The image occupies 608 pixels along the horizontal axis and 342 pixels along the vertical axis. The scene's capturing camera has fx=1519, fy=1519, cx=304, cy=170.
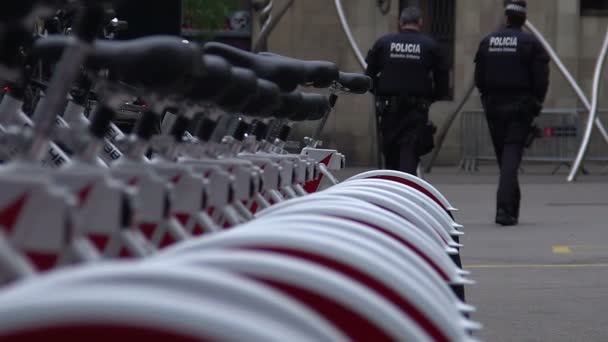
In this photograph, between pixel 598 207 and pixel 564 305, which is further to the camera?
pixel 598 207

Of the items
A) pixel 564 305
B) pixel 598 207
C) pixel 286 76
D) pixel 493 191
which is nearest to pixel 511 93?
pixel 598 207

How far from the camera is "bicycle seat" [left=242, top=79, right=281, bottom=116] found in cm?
425

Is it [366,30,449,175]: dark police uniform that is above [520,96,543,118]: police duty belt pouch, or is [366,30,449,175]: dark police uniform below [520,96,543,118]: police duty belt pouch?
above

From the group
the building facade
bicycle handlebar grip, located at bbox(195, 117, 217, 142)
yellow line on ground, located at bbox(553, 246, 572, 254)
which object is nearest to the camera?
bicycle handlebar grip, located at bbox(195, 117, 217, 142)

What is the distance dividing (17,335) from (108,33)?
21.3 ft

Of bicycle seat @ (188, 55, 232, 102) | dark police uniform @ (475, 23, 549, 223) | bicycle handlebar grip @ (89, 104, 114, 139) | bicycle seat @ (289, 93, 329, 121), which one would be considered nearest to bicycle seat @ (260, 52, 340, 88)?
bicycle seat @ (289, 93, 329, 121)

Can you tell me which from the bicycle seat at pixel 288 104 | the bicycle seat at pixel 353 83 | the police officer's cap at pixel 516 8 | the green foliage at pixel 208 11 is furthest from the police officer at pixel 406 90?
the green foliage at pixel 208 11

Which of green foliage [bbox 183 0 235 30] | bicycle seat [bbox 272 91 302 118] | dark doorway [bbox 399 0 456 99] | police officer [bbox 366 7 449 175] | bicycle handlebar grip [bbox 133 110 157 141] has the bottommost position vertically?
dark doorway [bbox 399 0 456 99]

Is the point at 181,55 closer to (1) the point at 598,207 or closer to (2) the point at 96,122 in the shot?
Result: (2) the point at 96,122

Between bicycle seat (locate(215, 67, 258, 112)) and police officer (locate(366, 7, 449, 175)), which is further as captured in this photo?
police officer (locate(366, 7, 449, 175))

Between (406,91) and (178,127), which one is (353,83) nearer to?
(178,127)

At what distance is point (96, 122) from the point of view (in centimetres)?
306

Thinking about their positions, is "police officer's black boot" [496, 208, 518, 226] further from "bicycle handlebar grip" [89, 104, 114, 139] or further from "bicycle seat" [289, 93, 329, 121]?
"bicycle handlebar grip" [89, 104, 114, 139]

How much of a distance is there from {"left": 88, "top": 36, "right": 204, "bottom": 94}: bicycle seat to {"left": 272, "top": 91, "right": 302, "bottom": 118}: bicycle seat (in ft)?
5.82
